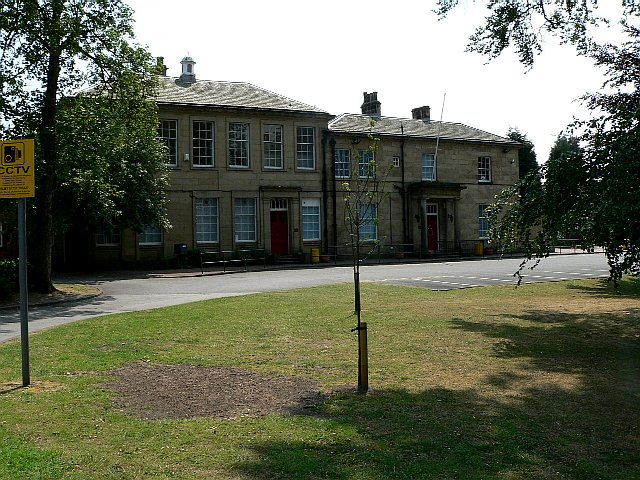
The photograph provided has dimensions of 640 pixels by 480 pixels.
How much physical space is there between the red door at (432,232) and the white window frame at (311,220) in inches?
321

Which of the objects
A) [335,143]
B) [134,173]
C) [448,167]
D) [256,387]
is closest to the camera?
[256,387]

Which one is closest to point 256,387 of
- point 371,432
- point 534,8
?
point 371,432

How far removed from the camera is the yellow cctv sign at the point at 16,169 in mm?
8094

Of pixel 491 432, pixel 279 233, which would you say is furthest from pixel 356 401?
pixel 279 233

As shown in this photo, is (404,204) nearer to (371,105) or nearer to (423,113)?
(371,105)

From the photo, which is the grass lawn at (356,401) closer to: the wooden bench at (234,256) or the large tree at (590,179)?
the large tree at (590,179)

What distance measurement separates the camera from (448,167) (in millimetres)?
43906

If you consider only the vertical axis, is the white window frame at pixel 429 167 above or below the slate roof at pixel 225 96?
below

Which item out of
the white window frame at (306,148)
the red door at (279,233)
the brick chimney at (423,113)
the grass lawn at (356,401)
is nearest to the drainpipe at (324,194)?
the white window frame at (306,148)

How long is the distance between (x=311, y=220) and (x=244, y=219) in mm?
4015

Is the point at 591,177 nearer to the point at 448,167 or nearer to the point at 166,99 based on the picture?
the point at 166,99

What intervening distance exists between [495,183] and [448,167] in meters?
4.14

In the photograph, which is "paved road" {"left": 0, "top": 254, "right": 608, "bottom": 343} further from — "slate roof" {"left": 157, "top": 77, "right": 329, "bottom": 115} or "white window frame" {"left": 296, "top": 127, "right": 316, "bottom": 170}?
"slate roof" {"left": 157, "top": 77, "right": 329, "bottom": 115}

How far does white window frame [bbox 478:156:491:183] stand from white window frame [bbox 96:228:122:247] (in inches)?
954
